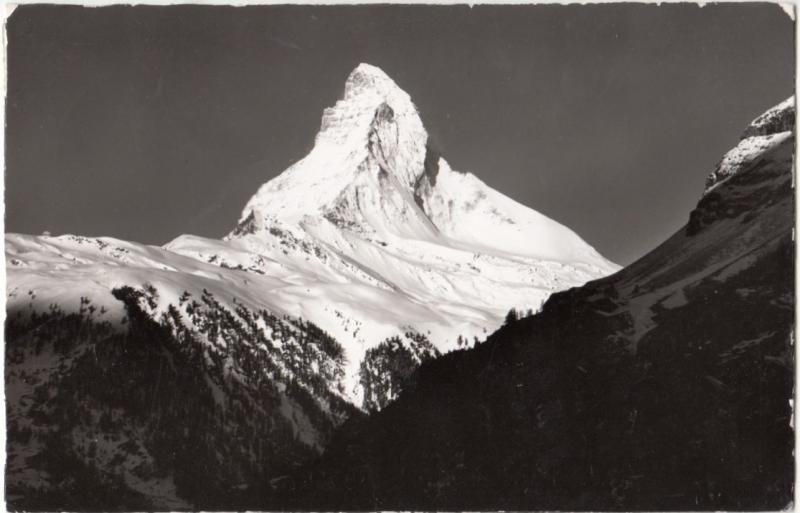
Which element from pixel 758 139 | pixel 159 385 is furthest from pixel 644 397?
pixel 159 385

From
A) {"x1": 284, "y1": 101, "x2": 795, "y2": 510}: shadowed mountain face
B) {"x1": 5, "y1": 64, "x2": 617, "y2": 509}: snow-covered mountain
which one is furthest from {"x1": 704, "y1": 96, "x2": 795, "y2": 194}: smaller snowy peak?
{"x1": 5, "y1": 64, "x2": 617, "y2": 509}: snow-covered mountain

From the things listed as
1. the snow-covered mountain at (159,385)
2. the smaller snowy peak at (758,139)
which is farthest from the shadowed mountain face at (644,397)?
the snow-covered mountain at (159,385)

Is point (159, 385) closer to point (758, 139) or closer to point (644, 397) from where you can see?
point (644, 397)

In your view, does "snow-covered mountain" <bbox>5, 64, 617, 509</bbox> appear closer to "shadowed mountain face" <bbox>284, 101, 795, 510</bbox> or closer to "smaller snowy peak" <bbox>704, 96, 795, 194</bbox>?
"shadowed mountain face" <bbox>284, 101, 795, 510</bbox>

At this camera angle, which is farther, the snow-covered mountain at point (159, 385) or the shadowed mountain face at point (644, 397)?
the snow-covered mountain at point (159, 385)

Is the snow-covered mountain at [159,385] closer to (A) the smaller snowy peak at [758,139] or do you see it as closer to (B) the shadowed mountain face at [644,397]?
(B) the shadowed mountain face at [644,397]

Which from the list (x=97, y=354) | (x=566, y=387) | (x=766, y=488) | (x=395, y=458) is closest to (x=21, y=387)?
(x=395, y=458)

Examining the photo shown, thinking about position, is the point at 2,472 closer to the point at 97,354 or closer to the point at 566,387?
the point at 566,387
